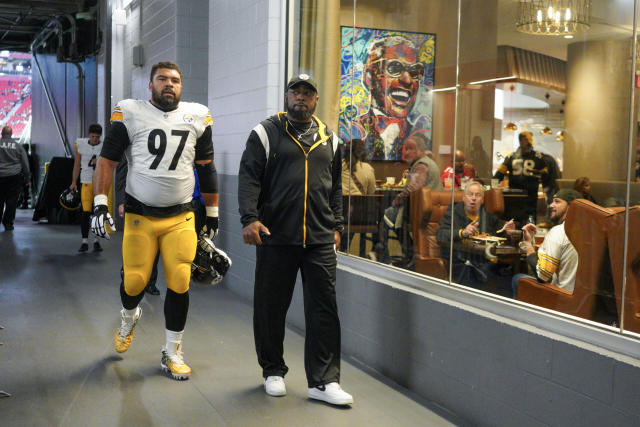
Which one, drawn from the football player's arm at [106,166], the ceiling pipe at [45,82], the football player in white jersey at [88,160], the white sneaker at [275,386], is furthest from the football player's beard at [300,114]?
the ceiling pipe at [45,82]

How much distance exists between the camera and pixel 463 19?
4523mm

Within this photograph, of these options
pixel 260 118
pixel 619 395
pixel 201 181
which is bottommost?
pixel 619 395

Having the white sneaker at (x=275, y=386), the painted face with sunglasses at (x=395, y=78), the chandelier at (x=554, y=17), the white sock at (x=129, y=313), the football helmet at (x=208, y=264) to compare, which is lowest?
the white sneaker at (x=275, y=386)

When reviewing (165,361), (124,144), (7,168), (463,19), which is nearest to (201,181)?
(124,144)

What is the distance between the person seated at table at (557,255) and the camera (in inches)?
138

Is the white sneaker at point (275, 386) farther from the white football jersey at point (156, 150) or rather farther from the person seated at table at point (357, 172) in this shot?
the person seated at table at point (357, 172)

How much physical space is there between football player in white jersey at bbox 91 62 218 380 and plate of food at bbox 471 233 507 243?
5.72 ft

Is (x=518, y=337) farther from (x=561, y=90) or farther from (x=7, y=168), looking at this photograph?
(x=7, y=168)

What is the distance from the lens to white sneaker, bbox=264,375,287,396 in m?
4.18

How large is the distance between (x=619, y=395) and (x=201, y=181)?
2.88 m

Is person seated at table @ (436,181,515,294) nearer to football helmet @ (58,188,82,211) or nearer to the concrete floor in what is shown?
the concrete floor

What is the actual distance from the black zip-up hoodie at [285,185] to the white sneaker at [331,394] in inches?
31.8

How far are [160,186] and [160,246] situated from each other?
1.29 ft

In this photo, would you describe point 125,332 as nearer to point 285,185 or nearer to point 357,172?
point 285,185
